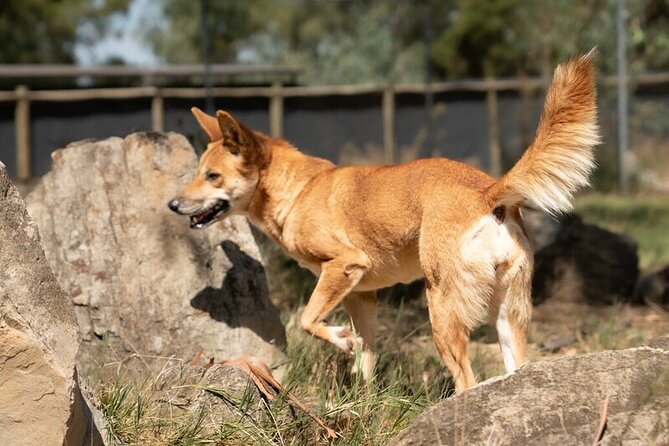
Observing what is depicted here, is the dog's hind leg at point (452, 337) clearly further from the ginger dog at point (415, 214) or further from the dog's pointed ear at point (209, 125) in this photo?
the dog's pointed ear at point (209, 125)

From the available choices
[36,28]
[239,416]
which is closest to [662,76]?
[36,28]

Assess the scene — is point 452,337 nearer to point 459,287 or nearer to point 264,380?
point 459,287

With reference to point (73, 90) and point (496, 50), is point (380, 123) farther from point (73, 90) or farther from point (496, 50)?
point (496, 50)

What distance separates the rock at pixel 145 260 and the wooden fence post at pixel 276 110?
9734 millimetres

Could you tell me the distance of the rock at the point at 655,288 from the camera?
904 centimetres

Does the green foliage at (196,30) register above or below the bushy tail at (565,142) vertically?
above

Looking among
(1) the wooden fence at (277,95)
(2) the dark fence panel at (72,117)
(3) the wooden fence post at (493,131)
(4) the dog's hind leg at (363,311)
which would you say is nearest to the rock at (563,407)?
(4) the dog's hind leg at (363,311)

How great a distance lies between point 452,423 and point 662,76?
16.2 metres

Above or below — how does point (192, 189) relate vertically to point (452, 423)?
above

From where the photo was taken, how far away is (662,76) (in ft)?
61.3

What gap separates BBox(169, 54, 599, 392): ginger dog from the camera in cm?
484

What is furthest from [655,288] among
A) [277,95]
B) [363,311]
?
[277,95]

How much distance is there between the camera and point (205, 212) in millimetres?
6359

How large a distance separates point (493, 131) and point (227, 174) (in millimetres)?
12572
